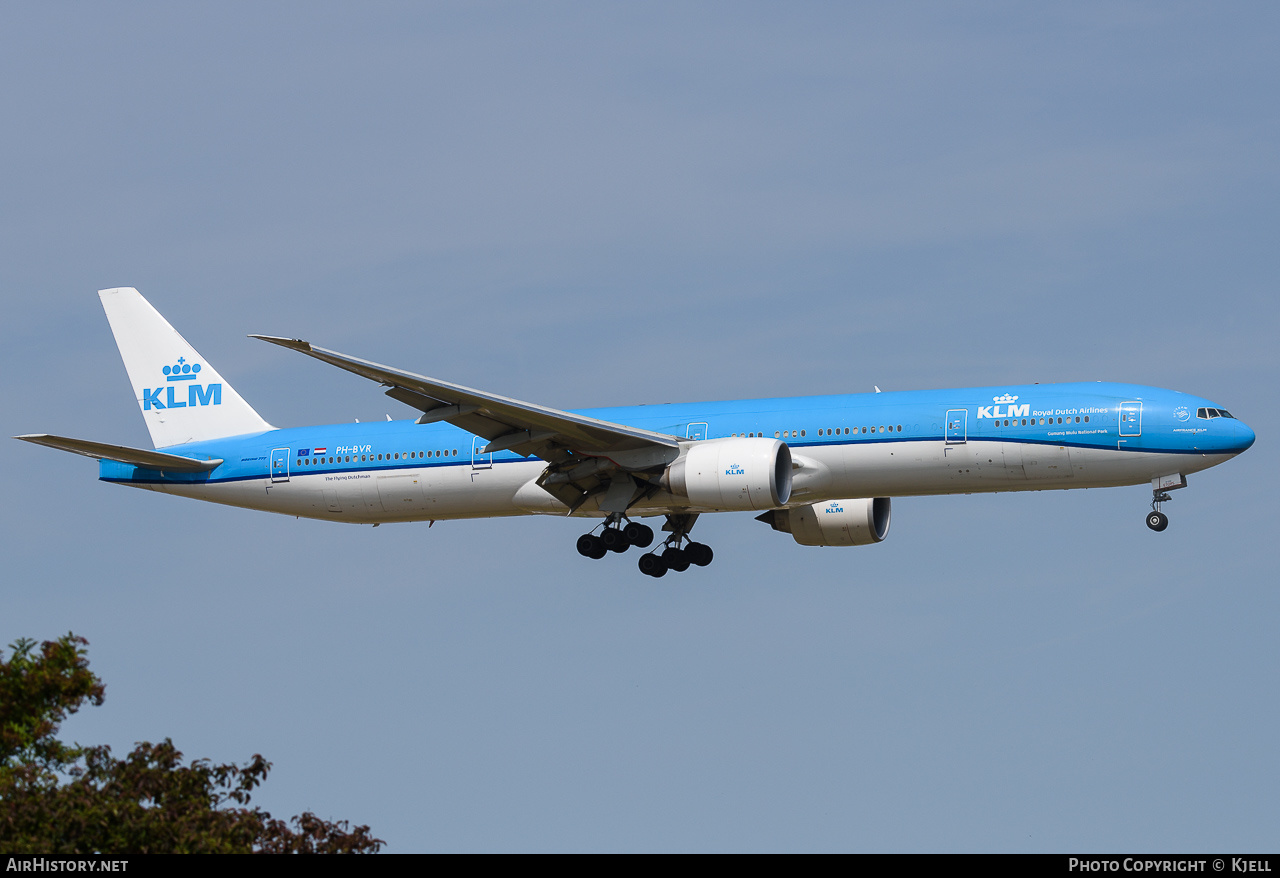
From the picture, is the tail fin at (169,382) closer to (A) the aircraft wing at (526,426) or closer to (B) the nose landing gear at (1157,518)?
(A) the aircraft wing at (526,426)

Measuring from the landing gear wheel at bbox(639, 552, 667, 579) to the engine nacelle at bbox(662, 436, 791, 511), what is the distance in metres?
5.01

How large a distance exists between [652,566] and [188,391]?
15237 mm

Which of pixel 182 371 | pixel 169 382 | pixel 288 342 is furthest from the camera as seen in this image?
pixel 182 371

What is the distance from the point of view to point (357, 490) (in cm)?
4622

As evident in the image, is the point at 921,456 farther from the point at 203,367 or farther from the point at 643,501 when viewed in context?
the point at 203,367

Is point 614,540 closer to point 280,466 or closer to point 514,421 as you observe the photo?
point 514,421

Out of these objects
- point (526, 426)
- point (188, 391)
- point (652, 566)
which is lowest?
point (652, 566)

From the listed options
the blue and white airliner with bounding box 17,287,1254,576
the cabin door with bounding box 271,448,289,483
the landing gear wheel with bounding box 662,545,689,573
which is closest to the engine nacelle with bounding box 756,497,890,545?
the blue and white airliner with bounding box 17,287,1254,576

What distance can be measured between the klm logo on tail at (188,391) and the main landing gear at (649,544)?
12.7m

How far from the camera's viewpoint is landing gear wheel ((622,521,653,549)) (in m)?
44.9

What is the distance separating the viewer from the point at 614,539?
4522 centimetres

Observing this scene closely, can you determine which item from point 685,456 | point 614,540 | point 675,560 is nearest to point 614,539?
point 614,540

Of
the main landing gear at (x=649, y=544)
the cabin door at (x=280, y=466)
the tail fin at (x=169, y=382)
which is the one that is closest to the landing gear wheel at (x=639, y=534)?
the main landing gear at (x=649, y=544)
